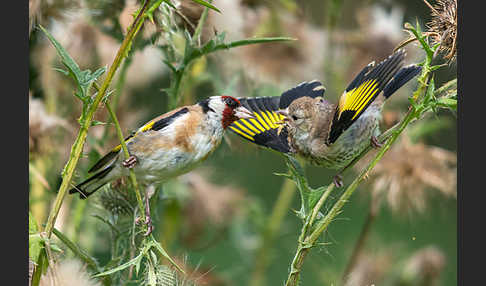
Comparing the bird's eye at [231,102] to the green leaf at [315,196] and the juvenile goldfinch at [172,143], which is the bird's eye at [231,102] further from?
the green leaf at [315,196]

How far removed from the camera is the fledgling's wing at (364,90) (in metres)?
0.83

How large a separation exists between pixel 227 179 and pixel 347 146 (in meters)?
0.87

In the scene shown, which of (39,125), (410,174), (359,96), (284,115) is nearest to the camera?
(359,96)

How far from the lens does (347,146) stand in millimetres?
878

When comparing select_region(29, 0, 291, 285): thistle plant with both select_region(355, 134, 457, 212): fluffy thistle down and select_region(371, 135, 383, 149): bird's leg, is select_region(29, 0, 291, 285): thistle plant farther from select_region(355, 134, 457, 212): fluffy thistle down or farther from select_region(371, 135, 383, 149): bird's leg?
select_region(355, 134, 457, 212): fluffy thistle down

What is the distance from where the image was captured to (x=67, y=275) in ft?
2.61

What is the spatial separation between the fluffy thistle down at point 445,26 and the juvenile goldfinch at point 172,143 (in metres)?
0.27

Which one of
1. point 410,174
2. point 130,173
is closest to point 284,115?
point 130,173

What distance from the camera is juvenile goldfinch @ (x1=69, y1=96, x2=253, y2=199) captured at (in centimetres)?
90

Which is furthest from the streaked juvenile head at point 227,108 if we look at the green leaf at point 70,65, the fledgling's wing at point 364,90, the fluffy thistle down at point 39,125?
the fluffy thistle down at point 39,125

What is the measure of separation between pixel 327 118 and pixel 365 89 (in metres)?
0.11

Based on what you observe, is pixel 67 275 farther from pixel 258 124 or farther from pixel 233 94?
pixel 233 94

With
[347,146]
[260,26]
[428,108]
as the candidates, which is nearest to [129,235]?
[347,146]

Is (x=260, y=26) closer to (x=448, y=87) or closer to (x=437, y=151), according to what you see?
(x=437, y=151)
